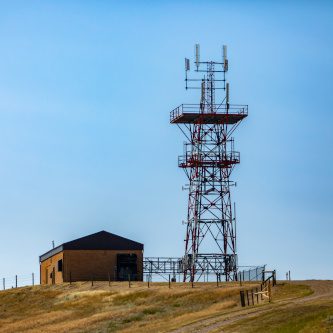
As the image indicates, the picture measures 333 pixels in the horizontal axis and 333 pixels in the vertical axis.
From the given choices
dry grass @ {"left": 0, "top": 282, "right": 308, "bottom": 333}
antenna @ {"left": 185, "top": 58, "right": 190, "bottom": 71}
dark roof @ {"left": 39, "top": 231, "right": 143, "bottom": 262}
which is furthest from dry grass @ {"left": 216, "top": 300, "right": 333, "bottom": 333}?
antenna @ {"left": 185, "top": 58, "right": 190, "bottom": 71}

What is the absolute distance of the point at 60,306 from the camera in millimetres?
60438

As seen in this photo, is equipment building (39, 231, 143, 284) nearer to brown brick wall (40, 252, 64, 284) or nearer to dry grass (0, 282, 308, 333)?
brown brick wall (40, 252, 64, 284)

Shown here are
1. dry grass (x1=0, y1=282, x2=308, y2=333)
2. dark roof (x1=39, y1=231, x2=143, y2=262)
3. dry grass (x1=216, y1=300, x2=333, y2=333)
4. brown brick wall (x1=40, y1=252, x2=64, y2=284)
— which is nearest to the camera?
dry grass (x1=216, y1=300, x2=333, y2=333)

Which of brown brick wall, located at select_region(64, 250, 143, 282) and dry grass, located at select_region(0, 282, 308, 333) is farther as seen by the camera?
brown brick wall, located at select_region(64, 250, 143, 282)

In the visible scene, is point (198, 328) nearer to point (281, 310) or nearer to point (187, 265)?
point (281, 310)

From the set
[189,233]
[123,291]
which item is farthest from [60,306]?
[189,233]

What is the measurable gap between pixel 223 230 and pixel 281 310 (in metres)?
29.2

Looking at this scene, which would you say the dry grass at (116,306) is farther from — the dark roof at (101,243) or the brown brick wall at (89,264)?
the dark roof at (101,243)

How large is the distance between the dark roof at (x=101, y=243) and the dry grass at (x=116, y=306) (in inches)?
175

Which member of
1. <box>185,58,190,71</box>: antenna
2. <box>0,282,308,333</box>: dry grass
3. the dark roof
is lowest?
<box>0,282,308,333</box>: dry grass

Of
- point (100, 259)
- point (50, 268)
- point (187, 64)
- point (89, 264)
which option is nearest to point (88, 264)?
point (89, 264)

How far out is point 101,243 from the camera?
72.0 meters

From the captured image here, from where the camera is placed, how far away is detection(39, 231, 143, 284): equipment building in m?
71.5

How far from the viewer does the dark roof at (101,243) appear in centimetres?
7162
